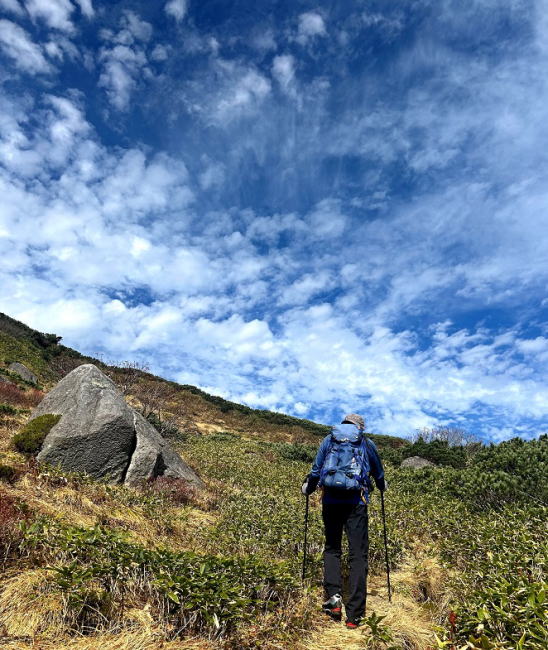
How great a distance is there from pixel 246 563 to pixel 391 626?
183 centimetres

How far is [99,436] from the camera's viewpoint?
10.2 meters

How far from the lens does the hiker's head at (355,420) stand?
6246 mm

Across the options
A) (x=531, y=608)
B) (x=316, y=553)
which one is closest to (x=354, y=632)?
(x=531, y=608)

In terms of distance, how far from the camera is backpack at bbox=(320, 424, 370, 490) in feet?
17.9

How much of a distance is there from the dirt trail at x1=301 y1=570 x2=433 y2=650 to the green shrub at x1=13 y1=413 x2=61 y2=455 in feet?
26.0

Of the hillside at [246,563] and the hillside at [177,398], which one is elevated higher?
the hillside at [177,398]

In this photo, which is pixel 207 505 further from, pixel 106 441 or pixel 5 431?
pixel 5 431

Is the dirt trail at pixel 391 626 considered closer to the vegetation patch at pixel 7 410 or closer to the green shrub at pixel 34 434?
the green shrub at pixel 34 434

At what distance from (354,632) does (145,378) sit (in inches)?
1751

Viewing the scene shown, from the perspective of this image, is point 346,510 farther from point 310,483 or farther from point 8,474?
point 8,474

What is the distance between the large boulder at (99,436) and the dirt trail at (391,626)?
675 cm

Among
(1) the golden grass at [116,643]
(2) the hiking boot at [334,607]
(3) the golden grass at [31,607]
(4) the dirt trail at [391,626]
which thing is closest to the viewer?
(1) the golden grass at [116,643]

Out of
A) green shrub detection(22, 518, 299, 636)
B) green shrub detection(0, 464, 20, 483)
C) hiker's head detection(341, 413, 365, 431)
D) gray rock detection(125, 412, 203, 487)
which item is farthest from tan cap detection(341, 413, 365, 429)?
gray rock detection(125, 412, 203, 487)

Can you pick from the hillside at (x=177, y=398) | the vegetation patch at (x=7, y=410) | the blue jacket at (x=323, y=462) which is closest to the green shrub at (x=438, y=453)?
the hillside at (x=177, y=398)
